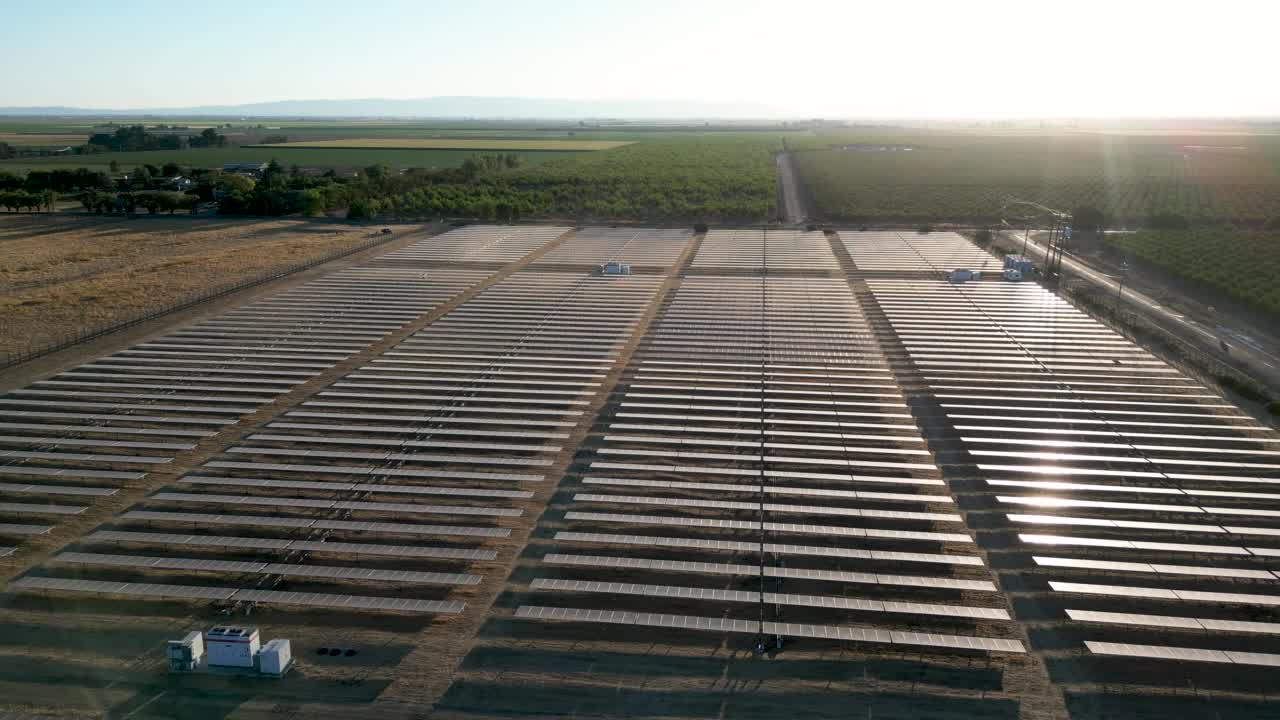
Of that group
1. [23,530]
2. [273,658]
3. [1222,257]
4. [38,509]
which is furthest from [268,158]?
[273,658]

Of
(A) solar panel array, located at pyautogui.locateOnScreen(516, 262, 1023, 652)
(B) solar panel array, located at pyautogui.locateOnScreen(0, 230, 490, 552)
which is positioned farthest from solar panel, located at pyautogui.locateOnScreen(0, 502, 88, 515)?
(A) solar panel array, located at pyautogui.locateOnScreen(516, 262, 1023, 652)

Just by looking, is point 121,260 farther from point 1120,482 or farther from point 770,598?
point 1120,482


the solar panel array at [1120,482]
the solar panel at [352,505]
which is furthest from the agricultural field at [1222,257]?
the solar panel at [352,505]

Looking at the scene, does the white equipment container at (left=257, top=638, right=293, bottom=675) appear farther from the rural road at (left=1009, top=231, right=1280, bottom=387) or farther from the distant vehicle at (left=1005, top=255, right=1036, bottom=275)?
the distant vehicle at (left=1005, top=255, right=1036, bottom=275)

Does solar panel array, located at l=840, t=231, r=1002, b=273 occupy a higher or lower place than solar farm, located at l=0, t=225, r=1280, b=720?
higher

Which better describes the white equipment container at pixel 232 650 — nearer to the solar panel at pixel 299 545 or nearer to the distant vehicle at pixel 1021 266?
the solar panel at pixel 299 545

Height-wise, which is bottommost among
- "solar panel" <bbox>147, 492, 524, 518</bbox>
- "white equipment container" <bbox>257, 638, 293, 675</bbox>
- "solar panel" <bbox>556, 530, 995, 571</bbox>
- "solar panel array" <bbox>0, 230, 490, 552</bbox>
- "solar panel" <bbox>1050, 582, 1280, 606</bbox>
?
"white equipment container" <bbox>257, 638, 293, 675</bbox>

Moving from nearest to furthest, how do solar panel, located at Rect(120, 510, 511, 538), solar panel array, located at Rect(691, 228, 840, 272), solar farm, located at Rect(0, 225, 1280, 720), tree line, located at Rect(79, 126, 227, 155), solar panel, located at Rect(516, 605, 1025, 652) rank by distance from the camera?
solar farm, located at Rect(0, 225, 1280, 720) < solar panel, located at Rect(516, 605, 1025, 652) < solar panel, located at Rect(120, 510, 511, 538) < solar panel array, located at Rect(691, 228, 840, 272) < tree line, located at Rect(79, 126, 227, 155)
